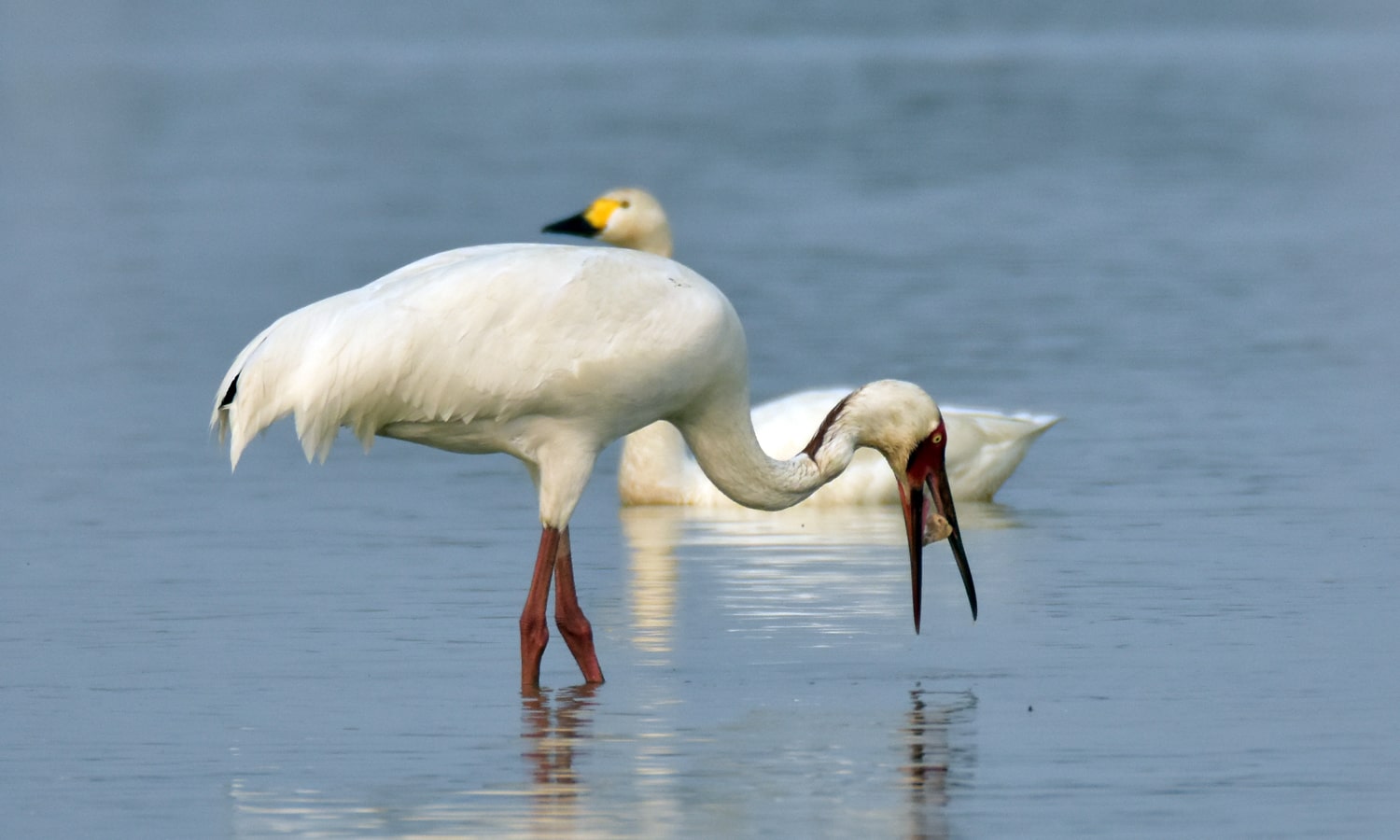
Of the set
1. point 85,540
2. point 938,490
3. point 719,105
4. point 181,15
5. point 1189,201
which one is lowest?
point 181,15

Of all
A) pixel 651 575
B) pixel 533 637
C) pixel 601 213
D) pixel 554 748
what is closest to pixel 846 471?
pixel 601 213

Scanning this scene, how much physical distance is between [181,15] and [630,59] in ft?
107

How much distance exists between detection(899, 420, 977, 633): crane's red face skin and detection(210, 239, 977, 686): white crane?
20 mm

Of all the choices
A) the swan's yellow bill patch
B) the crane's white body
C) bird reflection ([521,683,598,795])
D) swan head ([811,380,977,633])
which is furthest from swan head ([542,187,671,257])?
bird reflection ([521,683,598,795])

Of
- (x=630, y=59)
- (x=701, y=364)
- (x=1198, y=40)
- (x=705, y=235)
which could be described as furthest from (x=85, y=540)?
(x=1198, y=40)

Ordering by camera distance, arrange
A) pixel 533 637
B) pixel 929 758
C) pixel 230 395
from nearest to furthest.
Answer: pixel 929 758
pixel 533 637
pixel 230 395

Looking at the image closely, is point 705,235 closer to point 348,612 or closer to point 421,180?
point 421,180

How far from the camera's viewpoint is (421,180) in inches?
1339

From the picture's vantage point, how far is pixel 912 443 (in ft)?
34.2

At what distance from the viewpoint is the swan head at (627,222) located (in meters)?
14.3

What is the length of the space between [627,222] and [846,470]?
1.61m

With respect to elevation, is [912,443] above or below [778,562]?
above

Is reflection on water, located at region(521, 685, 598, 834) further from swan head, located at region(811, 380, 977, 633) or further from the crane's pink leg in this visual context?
swan head, located at region(811, 380, 977, 633)

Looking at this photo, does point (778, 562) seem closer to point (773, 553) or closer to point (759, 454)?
point (773, 553)
